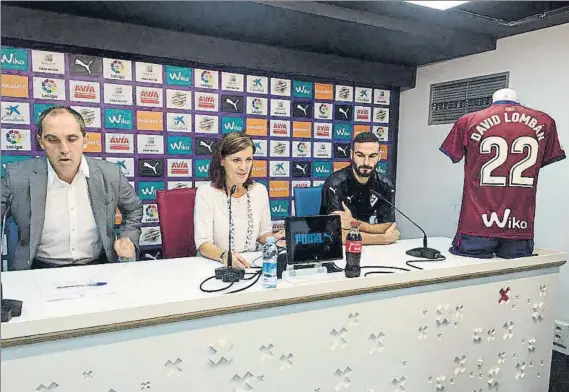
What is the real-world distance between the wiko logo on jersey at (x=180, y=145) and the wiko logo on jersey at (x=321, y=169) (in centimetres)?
105

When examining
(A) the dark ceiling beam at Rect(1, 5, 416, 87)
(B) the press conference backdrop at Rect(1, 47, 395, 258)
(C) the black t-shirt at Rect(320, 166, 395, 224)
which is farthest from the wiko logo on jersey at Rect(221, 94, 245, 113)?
(C) the black t-shirt at Rect(320, 166, 395, 224)

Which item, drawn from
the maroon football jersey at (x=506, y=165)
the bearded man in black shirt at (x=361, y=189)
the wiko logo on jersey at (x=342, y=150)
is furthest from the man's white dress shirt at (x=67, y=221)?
the wiko logo on jersey at (x=342, y=150)

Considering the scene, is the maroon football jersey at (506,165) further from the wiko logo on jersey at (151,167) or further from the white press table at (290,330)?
the wiko logo on jersey at (151,167)

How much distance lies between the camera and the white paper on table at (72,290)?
1.40 m

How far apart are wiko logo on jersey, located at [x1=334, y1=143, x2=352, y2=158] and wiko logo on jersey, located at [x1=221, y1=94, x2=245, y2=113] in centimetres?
89

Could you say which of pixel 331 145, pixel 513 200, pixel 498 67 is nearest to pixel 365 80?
pixel 331 145

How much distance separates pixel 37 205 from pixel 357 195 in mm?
1614

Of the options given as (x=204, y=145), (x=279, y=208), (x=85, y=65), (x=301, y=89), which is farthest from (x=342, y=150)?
(x=85, y=65)

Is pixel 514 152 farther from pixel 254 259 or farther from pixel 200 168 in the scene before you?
pixel 200 168

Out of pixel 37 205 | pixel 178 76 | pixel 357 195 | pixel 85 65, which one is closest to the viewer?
pixel 37 205

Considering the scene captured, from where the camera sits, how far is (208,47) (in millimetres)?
3066

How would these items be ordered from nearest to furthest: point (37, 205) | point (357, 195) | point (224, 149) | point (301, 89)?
point (37, 205) → point (224, 149) → point (357, 195) → point (301, 89)

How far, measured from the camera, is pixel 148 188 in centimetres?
317

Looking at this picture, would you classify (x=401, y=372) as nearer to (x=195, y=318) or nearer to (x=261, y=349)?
(x=261, y=349)
